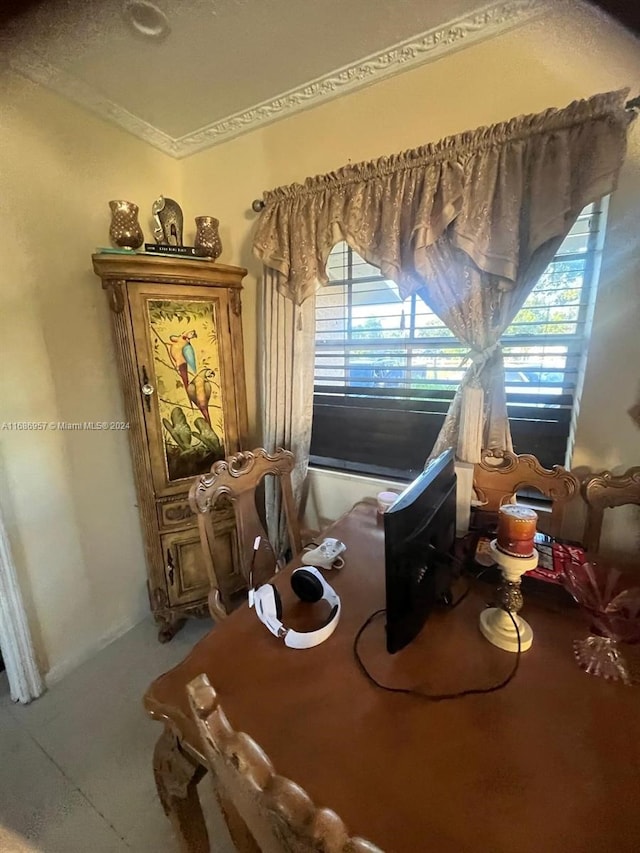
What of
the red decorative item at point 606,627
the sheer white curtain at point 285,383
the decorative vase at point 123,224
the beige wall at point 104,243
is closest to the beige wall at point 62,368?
the beige wall at point 104,243

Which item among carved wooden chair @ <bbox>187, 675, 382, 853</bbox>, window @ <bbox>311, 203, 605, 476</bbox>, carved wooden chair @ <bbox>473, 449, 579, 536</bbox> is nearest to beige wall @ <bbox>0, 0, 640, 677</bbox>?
window @ <bbox>311, 203, 605, 476</bbox>

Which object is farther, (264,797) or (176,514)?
(176,514)

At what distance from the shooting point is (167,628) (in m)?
1.89

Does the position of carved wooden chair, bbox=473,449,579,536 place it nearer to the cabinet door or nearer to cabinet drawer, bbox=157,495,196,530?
the cabinet door

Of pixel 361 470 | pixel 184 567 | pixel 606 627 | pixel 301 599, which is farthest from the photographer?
pixel 361 470

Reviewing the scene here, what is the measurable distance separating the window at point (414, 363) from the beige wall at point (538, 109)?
91 millimetres

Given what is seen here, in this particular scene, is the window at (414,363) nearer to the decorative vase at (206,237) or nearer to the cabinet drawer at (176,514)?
the decorative vase at (206,237)

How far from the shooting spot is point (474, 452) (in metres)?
1.43

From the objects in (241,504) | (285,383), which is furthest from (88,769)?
(285,383)

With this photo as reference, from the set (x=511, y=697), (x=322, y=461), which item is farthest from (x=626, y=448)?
(x=322, y=461)

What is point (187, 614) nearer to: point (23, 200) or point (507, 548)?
point (507, 548)

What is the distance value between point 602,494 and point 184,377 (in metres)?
1.75

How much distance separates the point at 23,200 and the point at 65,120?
0.42m

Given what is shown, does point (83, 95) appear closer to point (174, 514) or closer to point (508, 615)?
point (174, 514)
